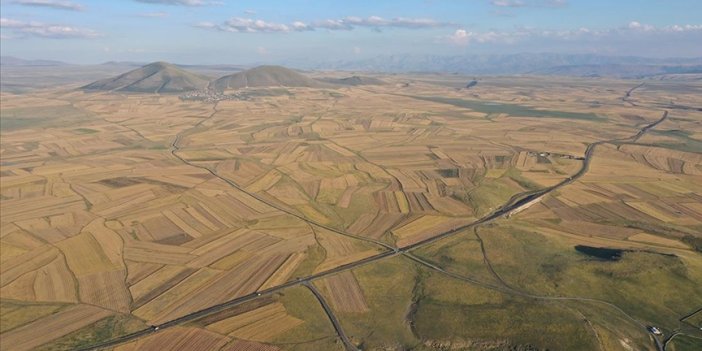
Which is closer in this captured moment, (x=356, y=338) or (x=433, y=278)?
(x=356, y=338)

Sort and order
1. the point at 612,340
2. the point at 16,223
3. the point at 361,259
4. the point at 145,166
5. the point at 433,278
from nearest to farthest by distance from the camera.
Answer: the point at 612,340, the point at 433,278, the point at 361,259, the point at 16,223, the point at 145,166

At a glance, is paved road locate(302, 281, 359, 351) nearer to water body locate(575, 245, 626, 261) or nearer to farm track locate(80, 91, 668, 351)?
farm track locate(80, 91, 668, 351)

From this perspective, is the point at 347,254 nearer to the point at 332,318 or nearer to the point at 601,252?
the point at 332,318

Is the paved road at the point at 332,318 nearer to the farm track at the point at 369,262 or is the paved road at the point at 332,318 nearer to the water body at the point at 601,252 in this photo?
the farm track at the point at 369,262

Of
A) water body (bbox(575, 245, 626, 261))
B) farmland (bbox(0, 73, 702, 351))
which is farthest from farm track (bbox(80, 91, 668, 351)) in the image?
water body (bbox(575, 245, 626, 261))

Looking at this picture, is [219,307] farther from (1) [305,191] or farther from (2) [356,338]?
(1) [305,191]

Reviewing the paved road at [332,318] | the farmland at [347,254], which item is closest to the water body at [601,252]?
the farmland at [347,254]

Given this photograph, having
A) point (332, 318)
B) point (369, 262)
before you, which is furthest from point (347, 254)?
point (332, 318)

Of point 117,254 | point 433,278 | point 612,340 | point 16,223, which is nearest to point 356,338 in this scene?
point 433,278
